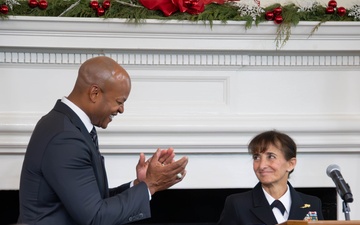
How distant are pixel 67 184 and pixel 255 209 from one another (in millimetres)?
966

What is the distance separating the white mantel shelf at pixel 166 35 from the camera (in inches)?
165

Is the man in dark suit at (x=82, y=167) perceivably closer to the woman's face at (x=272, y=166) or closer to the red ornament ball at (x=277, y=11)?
the woman's face at (x=272, y=166)

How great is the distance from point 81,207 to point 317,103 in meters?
2.11

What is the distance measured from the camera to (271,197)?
3459mm

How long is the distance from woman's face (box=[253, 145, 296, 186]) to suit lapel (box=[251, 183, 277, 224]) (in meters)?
0.07

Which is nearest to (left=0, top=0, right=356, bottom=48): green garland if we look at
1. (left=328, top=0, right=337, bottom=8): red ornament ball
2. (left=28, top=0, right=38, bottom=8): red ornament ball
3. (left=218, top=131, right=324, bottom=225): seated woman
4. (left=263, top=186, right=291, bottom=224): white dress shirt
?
(left=28, top=0, right=38, bottom=8): red ornament ball

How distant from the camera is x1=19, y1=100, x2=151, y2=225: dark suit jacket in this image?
110 inches

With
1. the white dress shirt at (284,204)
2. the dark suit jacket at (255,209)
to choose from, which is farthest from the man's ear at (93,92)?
the white dress shirt at (284,204)

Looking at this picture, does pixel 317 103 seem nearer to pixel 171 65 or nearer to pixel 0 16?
pixel 171 65

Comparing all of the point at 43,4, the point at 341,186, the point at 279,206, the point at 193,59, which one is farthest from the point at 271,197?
the point at 43,4

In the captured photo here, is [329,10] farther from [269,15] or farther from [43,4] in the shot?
[43,4]

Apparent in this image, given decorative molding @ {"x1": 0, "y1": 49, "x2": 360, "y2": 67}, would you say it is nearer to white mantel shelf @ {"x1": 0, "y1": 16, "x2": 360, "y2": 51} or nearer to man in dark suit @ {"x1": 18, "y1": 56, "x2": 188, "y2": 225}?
white mantel shelf @ {"x1": 0, "y1": 16, "x2": 360, "y2": 51}

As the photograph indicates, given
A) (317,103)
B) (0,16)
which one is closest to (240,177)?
(317,103)

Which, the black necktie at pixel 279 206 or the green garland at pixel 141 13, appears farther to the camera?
the green garland at pixel 141 13
